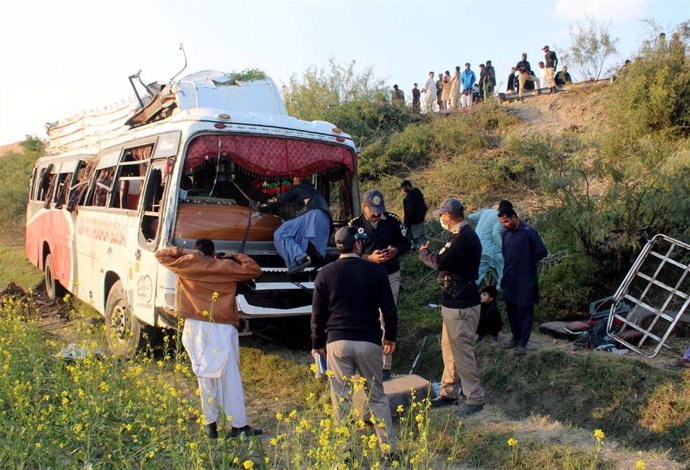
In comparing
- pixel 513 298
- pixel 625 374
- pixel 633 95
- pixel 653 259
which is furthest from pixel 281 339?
pixel 633 95

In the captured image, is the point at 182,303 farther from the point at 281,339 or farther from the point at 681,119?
the point at 681,119

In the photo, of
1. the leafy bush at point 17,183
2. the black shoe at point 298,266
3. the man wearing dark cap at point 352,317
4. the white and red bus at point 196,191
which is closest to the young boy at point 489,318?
the white and red bus at point 196,191

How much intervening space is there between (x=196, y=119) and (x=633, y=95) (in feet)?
28.4

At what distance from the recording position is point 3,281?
42.9ft

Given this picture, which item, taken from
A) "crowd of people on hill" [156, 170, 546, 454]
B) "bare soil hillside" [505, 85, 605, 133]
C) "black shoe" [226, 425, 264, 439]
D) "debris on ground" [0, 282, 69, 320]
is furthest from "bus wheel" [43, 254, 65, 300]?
"bare soil hillside" [505, 85, 605, 133]

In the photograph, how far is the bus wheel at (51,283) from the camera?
10.7 metres

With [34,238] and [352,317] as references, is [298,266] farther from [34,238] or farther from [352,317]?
[34,238]

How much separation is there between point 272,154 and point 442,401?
9.94ft

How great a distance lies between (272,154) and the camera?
6.60 m

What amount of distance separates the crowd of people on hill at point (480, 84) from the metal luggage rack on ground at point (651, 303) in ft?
36.5

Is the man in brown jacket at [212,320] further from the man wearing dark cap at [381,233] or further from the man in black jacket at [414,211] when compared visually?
the man in black jacket at [414,211]

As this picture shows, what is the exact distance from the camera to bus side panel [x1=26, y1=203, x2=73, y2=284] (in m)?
9.42

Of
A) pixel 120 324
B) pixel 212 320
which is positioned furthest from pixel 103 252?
pixel 212 320

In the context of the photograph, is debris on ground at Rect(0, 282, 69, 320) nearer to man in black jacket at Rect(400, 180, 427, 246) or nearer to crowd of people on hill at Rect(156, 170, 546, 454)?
crowd of people on hill at Rect(156, 170, 546, 454)
